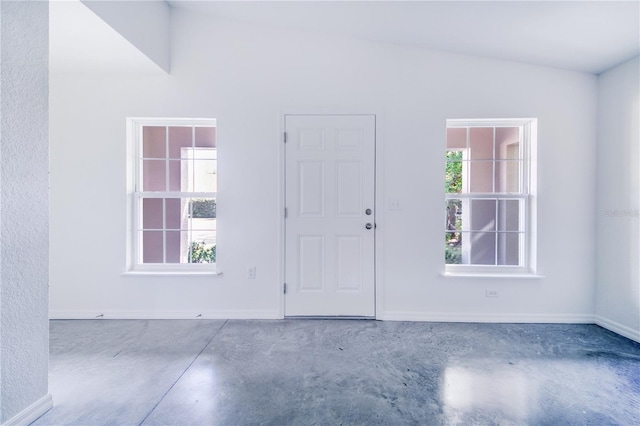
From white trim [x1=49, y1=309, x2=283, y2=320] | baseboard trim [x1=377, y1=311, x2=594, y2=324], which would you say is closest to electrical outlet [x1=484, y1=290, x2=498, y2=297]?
baseboard trim [x1=377, y1=311, x2=594, y2=324]

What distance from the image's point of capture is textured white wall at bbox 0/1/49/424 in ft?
4.56

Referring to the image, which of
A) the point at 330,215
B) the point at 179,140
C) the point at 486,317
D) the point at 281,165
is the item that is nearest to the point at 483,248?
the point at 486,317

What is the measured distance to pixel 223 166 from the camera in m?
2.81

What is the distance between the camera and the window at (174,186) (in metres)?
2.96

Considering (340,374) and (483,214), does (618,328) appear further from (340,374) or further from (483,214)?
(340,374)

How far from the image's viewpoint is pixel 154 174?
9.75ft

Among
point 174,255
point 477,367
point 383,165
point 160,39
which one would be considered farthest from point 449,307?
point 160,39

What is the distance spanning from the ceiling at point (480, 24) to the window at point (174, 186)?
983mm

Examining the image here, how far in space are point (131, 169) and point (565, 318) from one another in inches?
174

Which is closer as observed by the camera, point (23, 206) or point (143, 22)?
point (23, 206)

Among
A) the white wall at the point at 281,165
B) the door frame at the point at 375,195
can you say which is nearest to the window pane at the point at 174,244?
the white wall at the point at 281,165

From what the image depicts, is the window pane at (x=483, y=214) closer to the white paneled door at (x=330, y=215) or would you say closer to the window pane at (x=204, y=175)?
the white paneled door at (x=330, y=215)

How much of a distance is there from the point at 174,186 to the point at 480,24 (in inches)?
121

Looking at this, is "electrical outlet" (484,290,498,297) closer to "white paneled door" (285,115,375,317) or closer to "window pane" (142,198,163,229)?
"white paneled door" (285,115,375,317)
